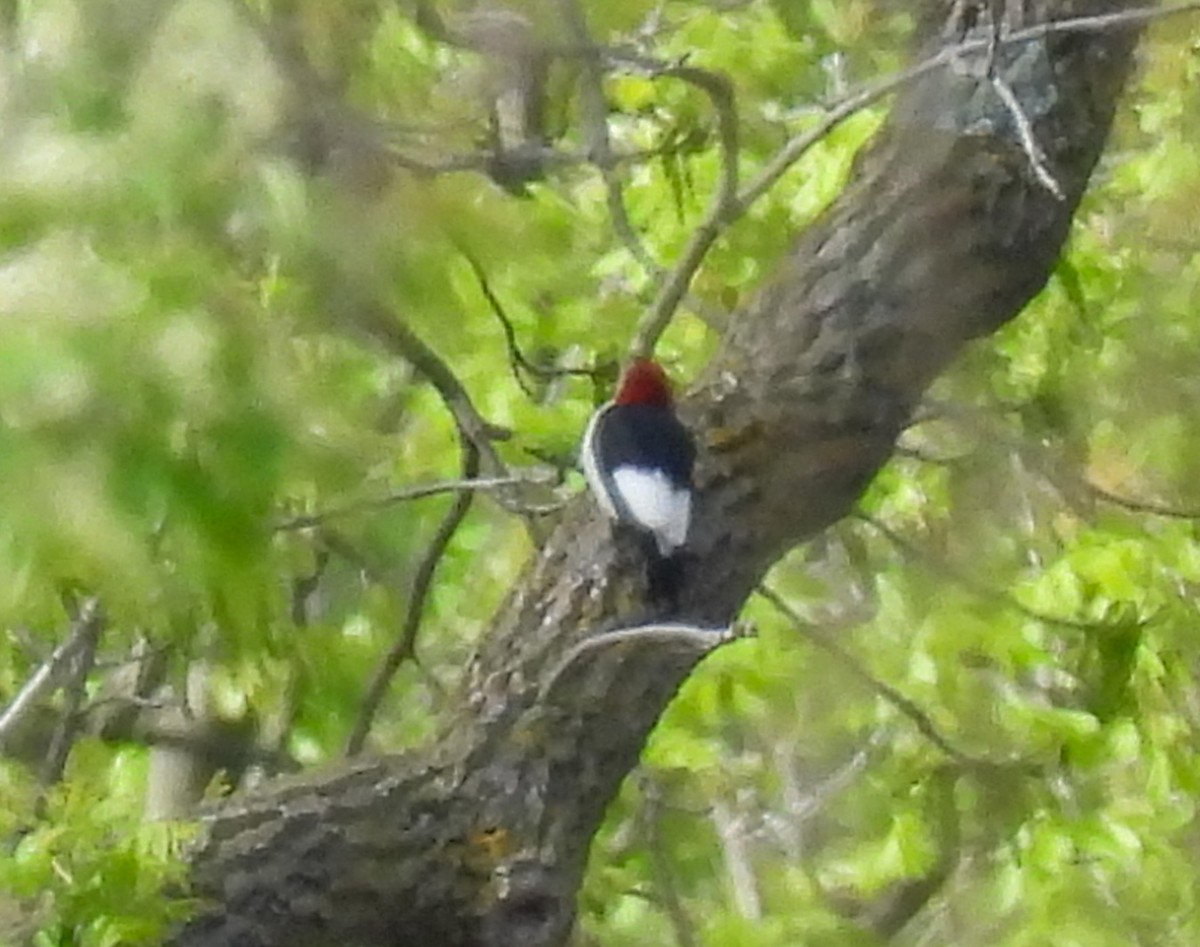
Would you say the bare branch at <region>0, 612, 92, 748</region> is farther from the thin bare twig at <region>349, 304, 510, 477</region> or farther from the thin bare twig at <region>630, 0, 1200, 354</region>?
the thin bare twig at <region>630, 0, 1200, 354</region>

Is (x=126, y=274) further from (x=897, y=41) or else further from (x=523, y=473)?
(x=897, y=41)

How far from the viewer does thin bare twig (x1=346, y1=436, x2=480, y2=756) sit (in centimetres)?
229

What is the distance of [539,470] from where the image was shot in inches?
97.5

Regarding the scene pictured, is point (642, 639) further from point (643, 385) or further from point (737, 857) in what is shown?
point (737, 857)

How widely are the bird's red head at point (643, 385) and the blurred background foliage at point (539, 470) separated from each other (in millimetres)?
124

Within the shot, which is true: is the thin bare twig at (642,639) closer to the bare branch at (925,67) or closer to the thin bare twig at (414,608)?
the thin bare twig at (414,608)

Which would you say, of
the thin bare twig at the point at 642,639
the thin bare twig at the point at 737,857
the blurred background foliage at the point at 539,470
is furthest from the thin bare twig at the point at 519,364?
the thin bare twig at the point at 737,857

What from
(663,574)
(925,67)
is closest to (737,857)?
(663,574)

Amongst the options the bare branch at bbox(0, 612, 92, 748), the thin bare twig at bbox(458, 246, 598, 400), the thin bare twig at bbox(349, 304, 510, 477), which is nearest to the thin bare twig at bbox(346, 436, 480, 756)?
the thin bare twig at bbox(349, 304, 510, 477)

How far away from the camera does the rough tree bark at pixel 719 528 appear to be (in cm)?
189

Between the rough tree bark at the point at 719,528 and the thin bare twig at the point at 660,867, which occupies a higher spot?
the rough tree bark at the point at 719,528

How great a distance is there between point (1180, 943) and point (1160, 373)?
46.4 inches

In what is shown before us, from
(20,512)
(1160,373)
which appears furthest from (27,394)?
(1160,373)

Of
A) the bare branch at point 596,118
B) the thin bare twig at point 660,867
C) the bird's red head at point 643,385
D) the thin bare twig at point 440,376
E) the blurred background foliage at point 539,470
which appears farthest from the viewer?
the thin bare twig at point 660,867
